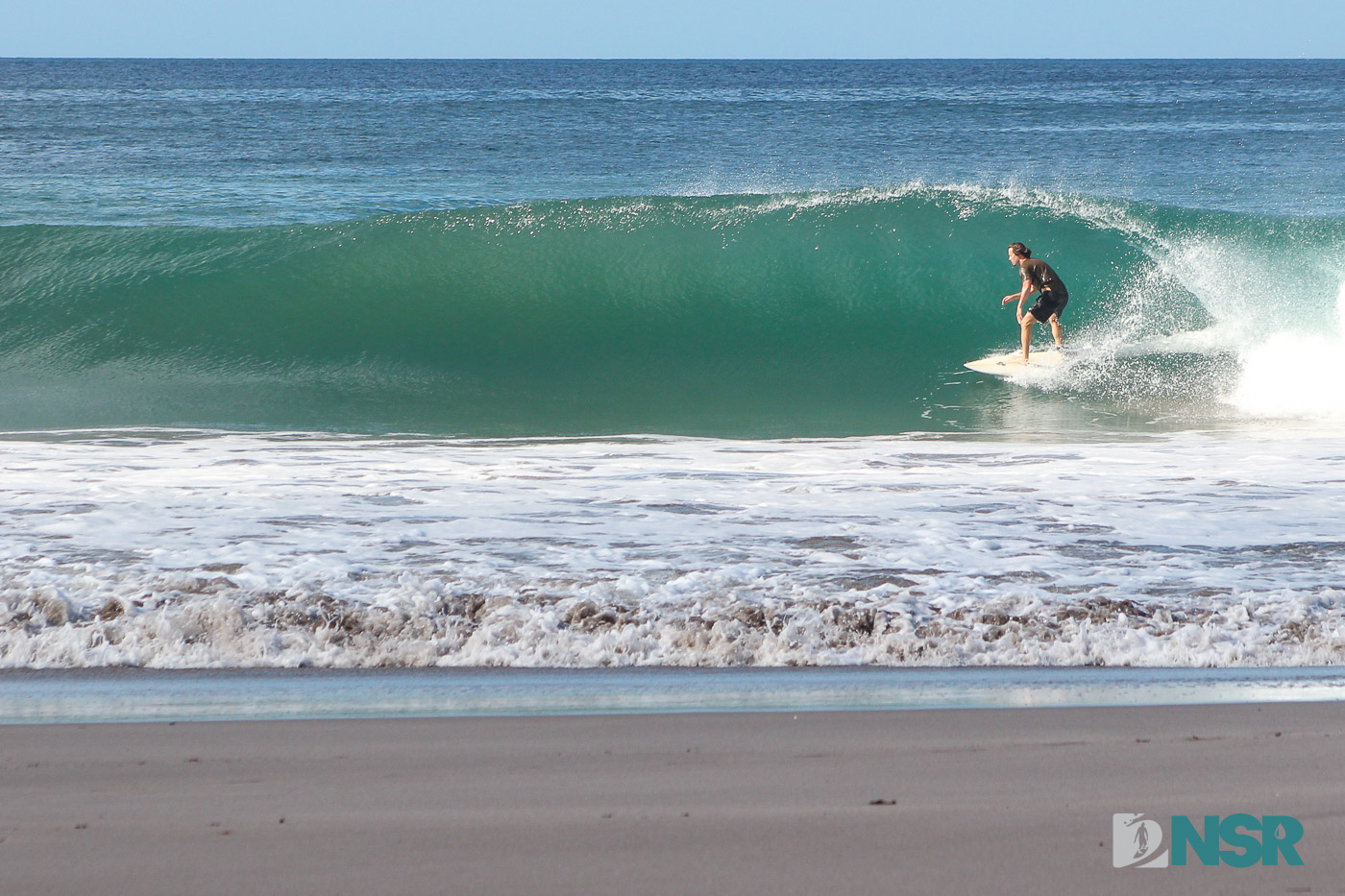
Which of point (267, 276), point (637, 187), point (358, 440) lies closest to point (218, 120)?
point (637, 187)

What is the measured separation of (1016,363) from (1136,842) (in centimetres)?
781

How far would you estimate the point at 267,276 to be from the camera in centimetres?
1086

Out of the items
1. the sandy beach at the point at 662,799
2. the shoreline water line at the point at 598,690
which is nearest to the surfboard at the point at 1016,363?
the shoreline water line at the point at 598,690

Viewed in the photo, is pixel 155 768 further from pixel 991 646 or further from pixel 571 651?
pixel 991 646

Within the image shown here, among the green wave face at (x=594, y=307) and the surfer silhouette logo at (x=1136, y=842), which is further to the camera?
the green wave face at (x=594, y=307)

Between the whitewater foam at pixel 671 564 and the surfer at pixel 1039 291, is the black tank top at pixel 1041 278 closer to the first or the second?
the surfer at pixel 1039 291

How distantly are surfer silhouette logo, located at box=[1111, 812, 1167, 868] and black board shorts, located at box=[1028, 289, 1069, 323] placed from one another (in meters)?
7.70

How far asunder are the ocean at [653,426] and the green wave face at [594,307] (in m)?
0.05

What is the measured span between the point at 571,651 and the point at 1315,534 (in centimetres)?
257

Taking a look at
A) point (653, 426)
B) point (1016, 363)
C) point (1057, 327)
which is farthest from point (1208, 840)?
point (1057, 327)

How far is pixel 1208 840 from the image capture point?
168cm

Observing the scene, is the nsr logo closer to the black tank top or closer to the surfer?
the surfer

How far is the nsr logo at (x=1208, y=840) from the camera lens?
162cm

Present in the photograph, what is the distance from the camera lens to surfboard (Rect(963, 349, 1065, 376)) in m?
8.88
